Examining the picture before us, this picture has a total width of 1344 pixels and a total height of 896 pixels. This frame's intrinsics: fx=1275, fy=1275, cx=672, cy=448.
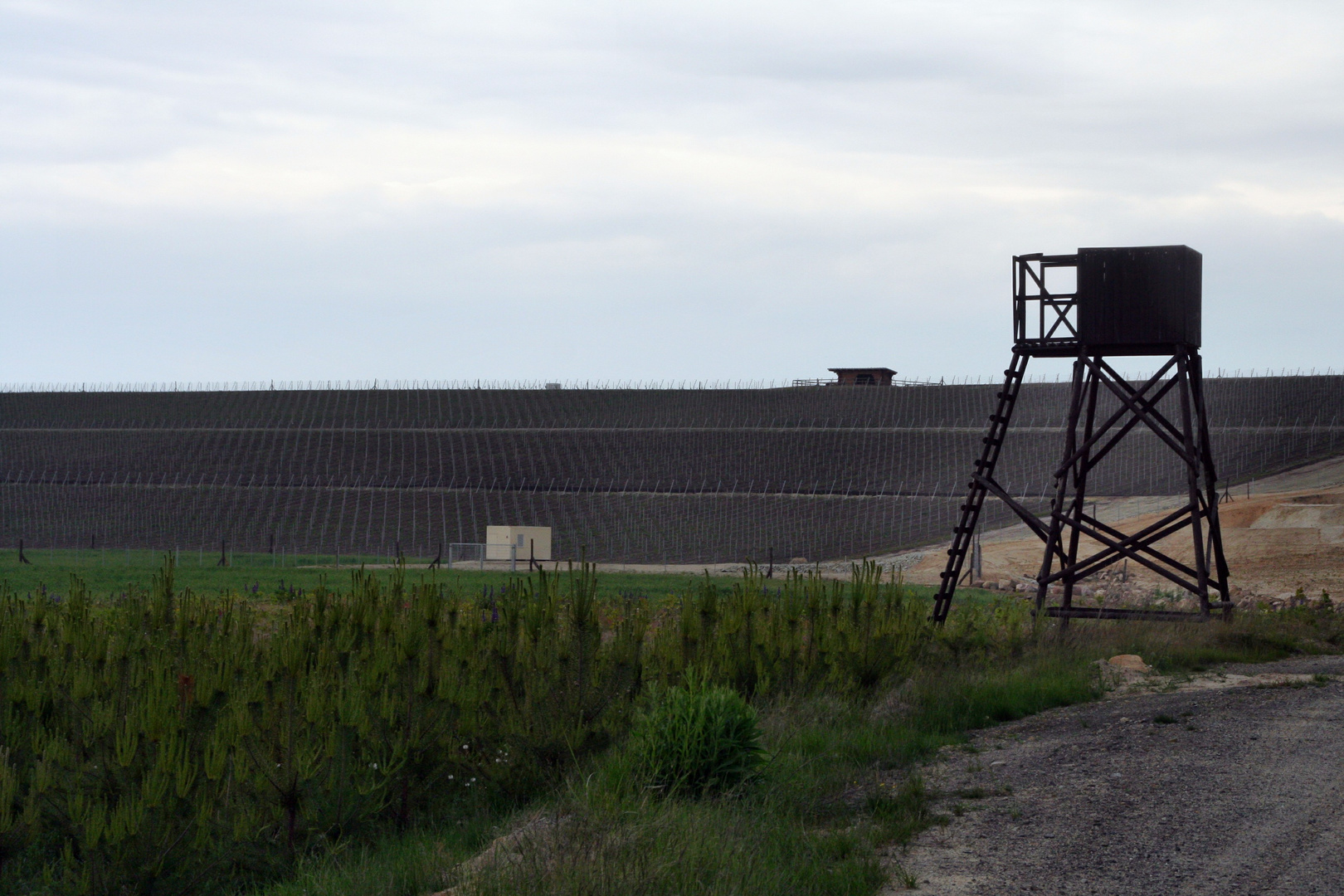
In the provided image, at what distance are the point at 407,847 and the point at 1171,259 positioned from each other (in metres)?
13.7

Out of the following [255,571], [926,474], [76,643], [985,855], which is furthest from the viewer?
[926,474]

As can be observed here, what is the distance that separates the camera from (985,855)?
22.7ft

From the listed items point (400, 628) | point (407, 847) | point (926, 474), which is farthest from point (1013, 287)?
point (926, 474)

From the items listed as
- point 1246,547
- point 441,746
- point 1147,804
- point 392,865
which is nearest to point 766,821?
point 392,865

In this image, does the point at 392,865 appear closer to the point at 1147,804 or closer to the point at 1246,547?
the point at 1147,804

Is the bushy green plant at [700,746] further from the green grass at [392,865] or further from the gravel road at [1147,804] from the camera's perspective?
the gravel road at [1147,804]

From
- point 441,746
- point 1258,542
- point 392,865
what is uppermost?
point 441,746

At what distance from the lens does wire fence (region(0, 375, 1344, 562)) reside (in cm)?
5225

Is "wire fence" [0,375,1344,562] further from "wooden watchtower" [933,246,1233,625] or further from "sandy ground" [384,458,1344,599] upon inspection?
"wooden watchtower" [933,246,1233,625]

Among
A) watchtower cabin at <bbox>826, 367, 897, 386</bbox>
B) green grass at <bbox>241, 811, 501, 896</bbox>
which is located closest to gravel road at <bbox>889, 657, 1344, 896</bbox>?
green grass at <bbox>241, 811, 501, 896</bbox>

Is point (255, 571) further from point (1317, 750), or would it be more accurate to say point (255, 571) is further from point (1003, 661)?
point (1317, 750)

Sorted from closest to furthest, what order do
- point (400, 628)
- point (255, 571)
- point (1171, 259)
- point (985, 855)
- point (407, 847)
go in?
point (985, 855)
point (407, 847)
point (400, 628)
point (1171, 259)
point (255, 571)

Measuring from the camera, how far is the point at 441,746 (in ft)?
29.2

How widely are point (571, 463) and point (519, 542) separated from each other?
41.4ft
